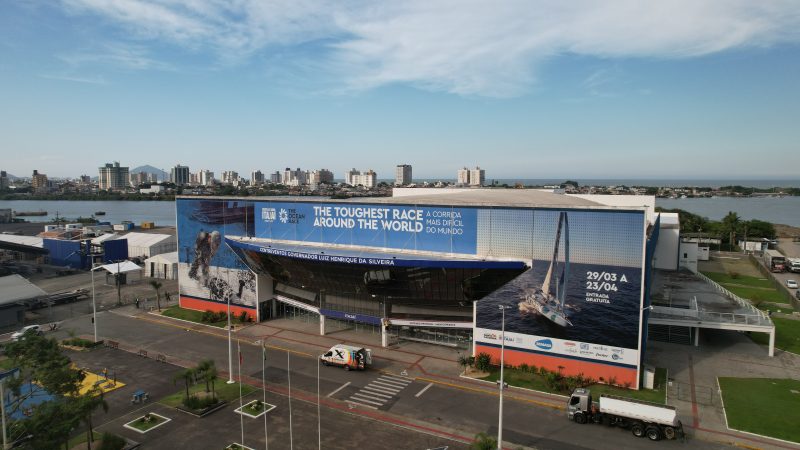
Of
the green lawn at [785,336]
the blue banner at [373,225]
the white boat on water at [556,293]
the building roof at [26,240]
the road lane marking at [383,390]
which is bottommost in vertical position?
the road lane marking at [383,390]

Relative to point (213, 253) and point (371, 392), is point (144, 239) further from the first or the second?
point (371, 392)

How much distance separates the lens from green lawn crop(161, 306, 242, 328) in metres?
48.9

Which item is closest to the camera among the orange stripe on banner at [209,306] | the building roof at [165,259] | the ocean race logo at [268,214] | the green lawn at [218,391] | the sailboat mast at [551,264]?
the green lawn at [218,391]

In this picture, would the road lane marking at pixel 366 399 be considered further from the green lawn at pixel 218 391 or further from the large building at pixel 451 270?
the large building at pixel 451 270

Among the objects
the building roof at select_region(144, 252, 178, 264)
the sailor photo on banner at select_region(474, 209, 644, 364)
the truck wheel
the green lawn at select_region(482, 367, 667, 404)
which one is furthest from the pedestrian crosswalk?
the building roof at select_region(144, 252, 178, 264)

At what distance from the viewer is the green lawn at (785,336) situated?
41312 mm

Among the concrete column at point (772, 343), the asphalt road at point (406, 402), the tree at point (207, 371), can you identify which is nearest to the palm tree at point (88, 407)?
the tree at point (207, 371)

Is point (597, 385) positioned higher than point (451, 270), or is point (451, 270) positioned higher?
point (451, 270)

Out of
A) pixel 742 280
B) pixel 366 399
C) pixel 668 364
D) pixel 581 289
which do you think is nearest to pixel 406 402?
pixel 366 399

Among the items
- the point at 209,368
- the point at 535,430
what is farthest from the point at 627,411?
the point at 209,368

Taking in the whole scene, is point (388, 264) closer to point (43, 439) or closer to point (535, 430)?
point (535, 430)

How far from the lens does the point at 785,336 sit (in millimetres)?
43812

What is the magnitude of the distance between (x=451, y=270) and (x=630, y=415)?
15.0m

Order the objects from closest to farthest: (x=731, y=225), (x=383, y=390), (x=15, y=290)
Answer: (x=383, y=390) → (x=15, y=290) → (x=731, y=225)
